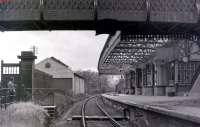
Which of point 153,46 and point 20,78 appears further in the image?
point 153,46

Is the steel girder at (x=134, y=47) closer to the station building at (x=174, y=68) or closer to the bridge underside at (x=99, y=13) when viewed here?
the station building at (x=174, y=68)

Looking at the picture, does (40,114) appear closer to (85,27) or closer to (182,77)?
(85,27)

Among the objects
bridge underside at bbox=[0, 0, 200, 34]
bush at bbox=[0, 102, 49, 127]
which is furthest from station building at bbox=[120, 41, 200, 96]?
bridge underside at bbox=[0, 0, 200, 34]

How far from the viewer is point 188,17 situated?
55.0 ft

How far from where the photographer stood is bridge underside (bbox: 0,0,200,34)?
1619 centimetres

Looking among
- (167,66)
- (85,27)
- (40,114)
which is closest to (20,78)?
(40,114)

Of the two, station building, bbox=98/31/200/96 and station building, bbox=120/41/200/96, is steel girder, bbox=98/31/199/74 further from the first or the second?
station building, bbox=120/41/200/96

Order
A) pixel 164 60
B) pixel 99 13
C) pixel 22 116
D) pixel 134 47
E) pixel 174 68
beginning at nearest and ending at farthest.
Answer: pixel 99 13, pixel 22 116, pixel 174 68, pixel 164 60, pixel 134 47

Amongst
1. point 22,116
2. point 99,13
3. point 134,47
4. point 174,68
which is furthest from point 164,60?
point 99,13

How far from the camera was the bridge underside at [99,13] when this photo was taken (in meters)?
16.2

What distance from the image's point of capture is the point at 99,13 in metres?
16.3

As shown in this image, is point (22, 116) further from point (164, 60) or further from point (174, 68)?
point (164, 60)

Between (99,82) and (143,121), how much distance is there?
16453 centimetres

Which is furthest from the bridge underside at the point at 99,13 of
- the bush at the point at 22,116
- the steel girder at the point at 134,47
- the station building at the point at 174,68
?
the station building at the point at 174,68
